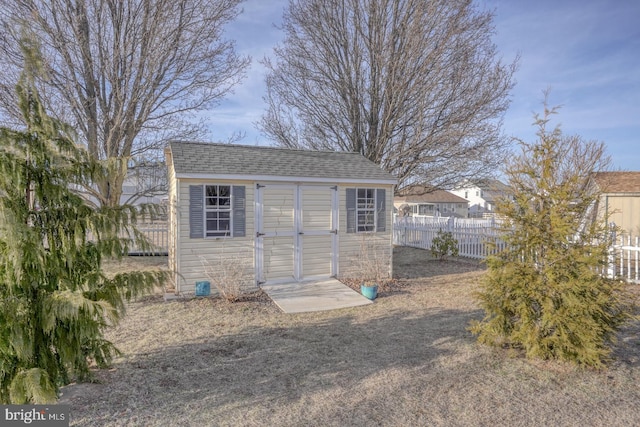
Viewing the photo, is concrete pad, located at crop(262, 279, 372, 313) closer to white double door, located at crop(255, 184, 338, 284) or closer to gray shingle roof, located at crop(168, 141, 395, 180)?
white double door, located at crop(255, 184, 338, 284)

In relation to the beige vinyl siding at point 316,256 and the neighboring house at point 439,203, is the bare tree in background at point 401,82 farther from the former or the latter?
the neighboring house at point 439,203

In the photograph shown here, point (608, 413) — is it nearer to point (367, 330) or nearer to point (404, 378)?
point (404, 378)

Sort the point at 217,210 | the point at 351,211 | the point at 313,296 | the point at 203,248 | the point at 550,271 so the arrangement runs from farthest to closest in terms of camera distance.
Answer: the point at 351,211 → the point at 217,210 → the point at 203,248 → the point at 313,296 → the point at 550,271

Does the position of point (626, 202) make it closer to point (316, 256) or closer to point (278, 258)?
point (316, 256)

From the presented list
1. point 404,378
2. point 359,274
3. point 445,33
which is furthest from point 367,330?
point 445,33

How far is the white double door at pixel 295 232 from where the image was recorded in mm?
8219

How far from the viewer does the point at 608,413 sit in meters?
3.23

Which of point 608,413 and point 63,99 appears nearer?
point 608,413

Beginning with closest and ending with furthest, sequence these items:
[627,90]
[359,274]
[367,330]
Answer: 1. [367,330]
2. [359,274]
3. [627,90]

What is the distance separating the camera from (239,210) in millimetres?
7945

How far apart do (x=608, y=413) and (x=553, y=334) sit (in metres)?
1.10

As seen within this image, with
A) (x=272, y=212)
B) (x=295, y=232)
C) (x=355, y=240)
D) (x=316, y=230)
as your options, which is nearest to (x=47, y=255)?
(x=272, y=212)

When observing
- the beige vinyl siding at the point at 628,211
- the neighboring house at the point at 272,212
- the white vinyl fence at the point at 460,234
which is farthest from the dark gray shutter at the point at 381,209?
the beige vinyl siding at the point at 628,211

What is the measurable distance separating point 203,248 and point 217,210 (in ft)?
2.89
